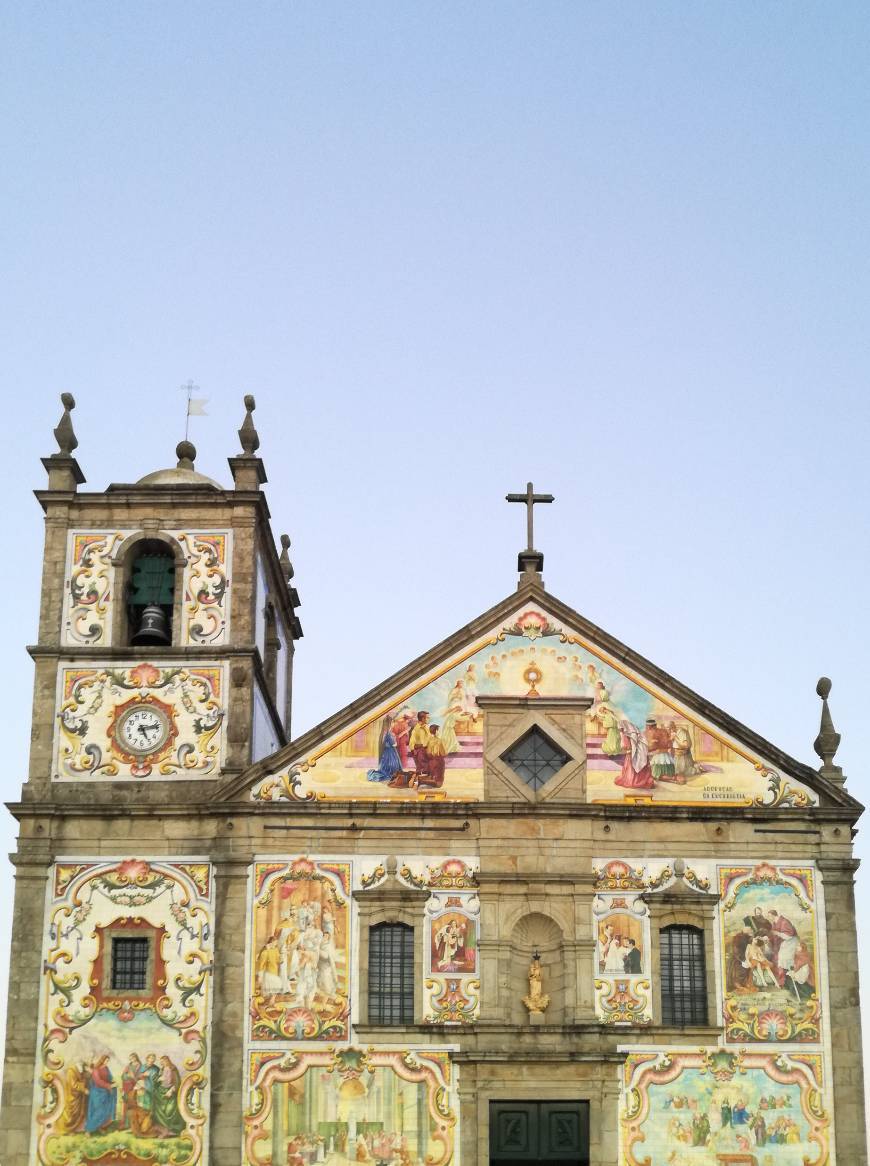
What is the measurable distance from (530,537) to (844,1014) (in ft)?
30.1

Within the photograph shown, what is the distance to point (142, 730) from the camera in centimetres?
3331

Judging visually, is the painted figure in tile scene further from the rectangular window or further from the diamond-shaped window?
the rectangular window

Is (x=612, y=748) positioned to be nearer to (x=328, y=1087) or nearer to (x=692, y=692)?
(x=692, y=692)

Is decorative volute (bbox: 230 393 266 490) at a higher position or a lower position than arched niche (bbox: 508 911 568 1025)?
higher

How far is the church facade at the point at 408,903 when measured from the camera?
31188mm

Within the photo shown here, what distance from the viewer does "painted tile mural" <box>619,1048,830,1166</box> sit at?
102 ft

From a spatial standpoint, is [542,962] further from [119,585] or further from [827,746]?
[119,585]

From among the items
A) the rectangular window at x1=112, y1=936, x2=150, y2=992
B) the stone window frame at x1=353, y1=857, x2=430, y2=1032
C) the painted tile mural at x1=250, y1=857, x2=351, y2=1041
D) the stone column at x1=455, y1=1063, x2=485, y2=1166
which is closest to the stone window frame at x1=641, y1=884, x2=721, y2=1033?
the stone column at x1=455, y1=1063, x2=485, y2=1166

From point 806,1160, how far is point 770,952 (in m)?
3.08

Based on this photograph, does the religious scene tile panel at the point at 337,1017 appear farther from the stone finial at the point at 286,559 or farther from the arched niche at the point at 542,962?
the stone finial at the point at 286,559

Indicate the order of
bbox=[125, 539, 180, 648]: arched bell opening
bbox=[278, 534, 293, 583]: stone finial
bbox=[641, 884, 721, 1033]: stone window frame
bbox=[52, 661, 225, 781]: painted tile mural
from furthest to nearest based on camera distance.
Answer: bbox=[278, 534, 293, 583]: stone finial < bbox=[125, 539, 180, 648]: arched bell opening < bbox=[52, 661, 225, 781]: painted tile mural < bbox=[641, 884, 721, 1033]: stone window frame

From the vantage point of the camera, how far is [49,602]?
112 feet

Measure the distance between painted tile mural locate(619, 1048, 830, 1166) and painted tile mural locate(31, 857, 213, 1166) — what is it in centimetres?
643

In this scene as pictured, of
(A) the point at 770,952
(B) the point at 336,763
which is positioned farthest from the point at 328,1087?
(A) the point at 770,952
